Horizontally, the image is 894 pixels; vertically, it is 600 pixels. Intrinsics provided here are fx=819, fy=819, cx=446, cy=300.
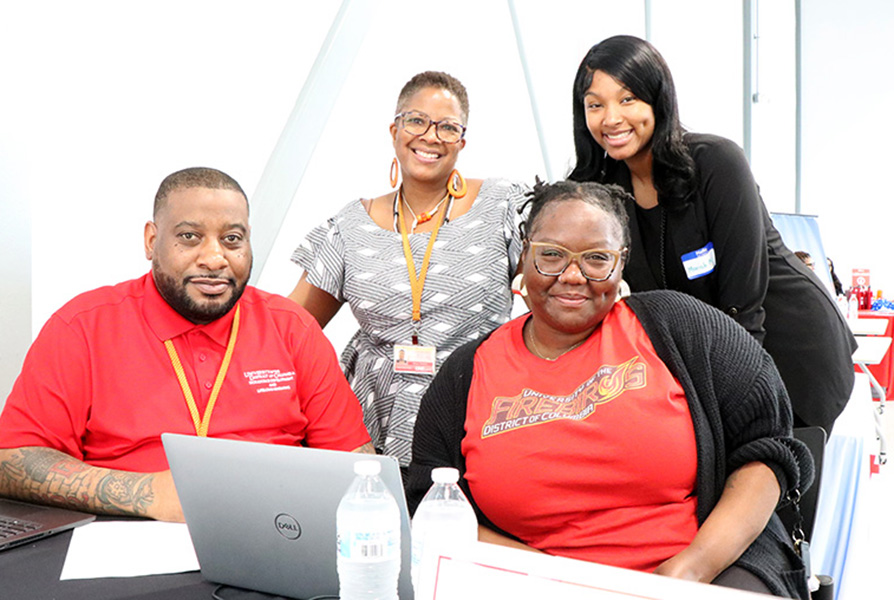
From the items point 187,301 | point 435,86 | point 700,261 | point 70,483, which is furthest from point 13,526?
point 700,261

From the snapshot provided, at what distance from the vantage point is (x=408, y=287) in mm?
2268

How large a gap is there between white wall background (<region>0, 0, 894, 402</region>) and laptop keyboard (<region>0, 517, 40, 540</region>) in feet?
2.79

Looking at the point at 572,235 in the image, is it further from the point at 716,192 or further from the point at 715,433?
the point at 716,192

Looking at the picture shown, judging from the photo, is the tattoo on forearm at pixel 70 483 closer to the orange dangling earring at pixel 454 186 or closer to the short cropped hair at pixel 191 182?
the short cropped hair at pixel 191 182

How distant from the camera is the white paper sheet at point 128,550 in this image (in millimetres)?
1274

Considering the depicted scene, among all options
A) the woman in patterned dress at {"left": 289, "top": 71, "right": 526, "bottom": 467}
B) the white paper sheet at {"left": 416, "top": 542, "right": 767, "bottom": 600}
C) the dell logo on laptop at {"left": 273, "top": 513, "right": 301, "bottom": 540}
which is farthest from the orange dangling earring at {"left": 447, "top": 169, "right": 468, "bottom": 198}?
the white paper sheet at {"left": 416, "top": 542, "right": 767, "bottom": 600}

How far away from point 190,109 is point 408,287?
3.39 feet

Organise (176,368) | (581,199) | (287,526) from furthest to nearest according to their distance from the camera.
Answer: (176,368) < (581,199) < (287,526)

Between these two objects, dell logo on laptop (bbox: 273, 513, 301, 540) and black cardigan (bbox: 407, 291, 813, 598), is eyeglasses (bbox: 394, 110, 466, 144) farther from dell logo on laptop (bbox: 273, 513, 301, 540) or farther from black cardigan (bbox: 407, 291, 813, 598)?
dell logo on laptop (bbox: 273, 513, 301, 540)

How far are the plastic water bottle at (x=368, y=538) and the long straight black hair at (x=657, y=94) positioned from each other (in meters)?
1.37

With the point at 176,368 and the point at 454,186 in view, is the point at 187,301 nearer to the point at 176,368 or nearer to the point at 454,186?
the point at 176,368

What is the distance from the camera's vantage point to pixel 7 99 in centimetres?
218

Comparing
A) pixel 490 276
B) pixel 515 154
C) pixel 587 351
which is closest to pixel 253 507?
pixel 587 351

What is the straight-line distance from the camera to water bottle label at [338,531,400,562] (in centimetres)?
98
